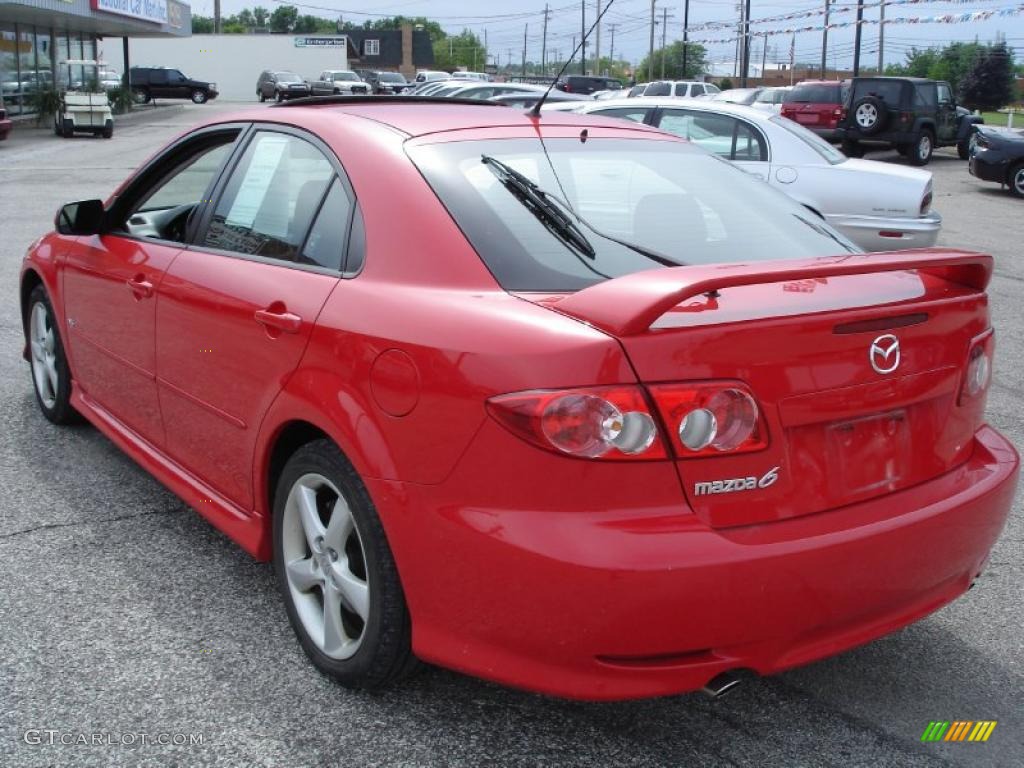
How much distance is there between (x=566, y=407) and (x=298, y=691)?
124cm

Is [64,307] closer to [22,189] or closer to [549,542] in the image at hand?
[549,542]

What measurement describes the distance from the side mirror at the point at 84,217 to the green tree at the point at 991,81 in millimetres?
Result: 54564

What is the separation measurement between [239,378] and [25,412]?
2.76 metres

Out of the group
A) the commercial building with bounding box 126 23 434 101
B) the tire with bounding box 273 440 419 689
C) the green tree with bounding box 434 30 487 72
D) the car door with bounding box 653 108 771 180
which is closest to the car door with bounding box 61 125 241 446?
the tire with bounding box 273 440 419 689

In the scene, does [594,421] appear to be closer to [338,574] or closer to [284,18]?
[338,574]

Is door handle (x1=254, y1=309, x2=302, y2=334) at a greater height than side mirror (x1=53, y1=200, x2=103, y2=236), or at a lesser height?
lesser

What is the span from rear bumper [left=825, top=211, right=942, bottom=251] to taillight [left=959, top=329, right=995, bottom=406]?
6.39 metres

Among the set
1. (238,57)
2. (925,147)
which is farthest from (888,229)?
(238,57)

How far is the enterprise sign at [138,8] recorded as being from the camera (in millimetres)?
33866

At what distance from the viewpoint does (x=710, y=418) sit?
2369 millimetres

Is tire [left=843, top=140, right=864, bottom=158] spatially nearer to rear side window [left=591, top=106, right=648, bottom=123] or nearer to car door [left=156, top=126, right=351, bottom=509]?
rear side window [left=591, top=106, right=648, bottom=123]

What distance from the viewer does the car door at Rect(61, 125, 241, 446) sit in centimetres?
387

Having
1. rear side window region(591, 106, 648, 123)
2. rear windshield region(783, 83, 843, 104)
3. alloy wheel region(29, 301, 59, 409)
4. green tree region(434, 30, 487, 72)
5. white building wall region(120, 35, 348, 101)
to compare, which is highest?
green tree region(434, 30, 487, 72)

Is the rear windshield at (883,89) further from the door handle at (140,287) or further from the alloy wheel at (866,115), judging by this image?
the door handle at (140,287)
